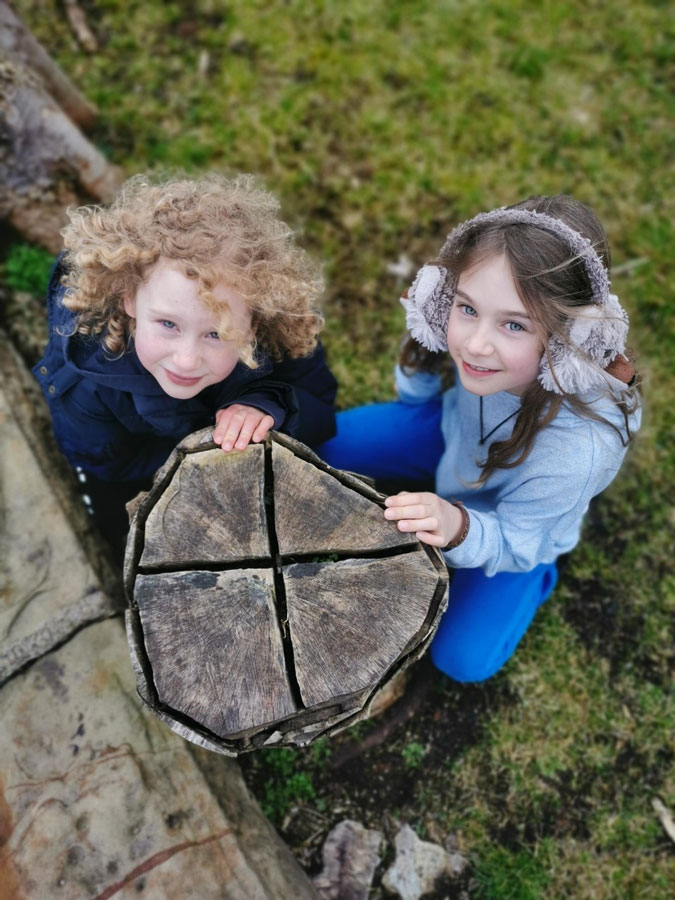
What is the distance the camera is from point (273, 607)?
166 cm

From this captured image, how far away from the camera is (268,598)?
5.44 feet

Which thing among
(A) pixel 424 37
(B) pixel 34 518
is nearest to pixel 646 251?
(A) pixel 424 37

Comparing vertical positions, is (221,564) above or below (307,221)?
below

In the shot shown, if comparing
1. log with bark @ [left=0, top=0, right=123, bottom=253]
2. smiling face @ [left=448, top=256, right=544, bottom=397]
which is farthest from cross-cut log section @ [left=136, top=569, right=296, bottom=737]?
log with bark @ [left=0, top=0, right=123, bottom=253]

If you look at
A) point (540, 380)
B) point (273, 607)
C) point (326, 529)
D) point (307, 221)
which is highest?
point (307, 221)

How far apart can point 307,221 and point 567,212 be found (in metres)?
2.09

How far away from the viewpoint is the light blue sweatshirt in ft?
6.49

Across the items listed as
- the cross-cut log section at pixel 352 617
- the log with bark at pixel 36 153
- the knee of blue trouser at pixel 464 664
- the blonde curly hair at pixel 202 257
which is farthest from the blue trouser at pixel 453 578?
the log with bark at pixel 36 153

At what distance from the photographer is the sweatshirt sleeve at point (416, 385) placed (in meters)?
2.62

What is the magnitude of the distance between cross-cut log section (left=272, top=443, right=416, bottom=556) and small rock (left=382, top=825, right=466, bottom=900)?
1.48 meters

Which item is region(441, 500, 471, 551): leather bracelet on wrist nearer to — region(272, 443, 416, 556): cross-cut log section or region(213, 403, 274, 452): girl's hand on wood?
region(272, 443, 416, 556): cross-cut log section

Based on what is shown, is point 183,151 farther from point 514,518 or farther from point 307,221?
point 514,518

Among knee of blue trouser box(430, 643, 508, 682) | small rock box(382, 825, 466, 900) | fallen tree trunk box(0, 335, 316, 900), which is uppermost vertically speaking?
fallen tree trunk box(0, 335, 316, 900)

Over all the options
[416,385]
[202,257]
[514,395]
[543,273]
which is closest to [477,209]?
[416,385]
